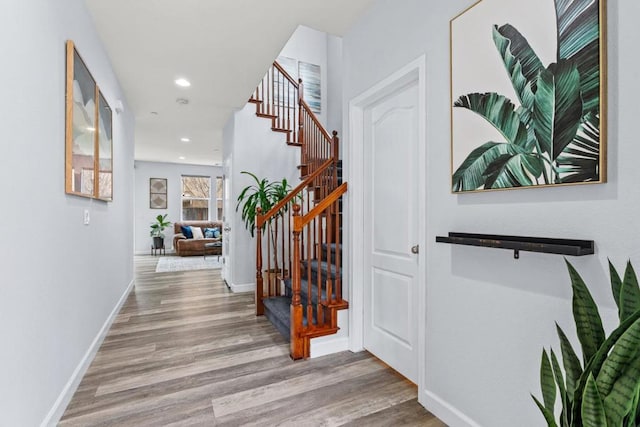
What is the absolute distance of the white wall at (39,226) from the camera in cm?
125

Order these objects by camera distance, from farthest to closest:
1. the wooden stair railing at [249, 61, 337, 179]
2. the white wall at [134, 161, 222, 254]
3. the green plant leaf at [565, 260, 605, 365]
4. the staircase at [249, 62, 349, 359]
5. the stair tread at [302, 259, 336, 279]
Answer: the white wall at [134, 161, 222, 254] → the wooden stair railing at [249, 61, 337, 179] → the stair tread at [302, 259, 336, 279] → the staircase at [249, 62, 349, 359] → the green plant leaf at [565, 260, 605, 365]

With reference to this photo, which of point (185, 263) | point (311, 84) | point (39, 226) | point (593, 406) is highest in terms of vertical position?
point (311, 84)

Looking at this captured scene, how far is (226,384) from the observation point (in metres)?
2.08

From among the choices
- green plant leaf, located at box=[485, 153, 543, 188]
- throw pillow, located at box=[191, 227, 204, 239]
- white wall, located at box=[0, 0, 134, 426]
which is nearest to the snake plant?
green plant leaf, located at box=[485, 153, 543, 188]

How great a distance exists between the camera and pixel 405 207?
2.11 metres

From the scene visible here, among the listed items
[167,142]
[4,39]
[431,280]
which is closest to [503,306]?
[431,280]

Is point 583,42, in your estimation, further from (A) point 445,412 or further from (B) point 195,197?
(B) point 195,197

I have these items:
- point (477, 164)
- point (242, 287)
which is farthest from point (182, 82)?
point (477, 164)

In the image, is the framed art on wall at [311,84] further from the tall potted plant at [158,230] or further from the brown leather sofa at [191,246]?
the tall potted plant at [158,230]

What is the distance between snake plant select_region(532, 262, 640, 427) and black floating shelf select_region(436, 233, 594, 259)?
206 mm

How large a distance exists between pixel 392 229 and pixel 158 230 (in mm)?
8659

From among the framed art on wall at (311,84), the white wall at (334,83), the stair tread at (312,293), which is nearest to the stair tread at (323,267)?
the stair tread at (312,293)

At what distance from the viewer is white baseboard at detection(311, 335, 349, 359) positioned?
245cm

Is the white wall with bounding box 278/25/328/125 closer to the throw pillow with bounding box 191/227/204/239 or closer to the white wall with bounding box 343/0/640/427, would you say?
the white wall with bounding box 343/0/640/427
